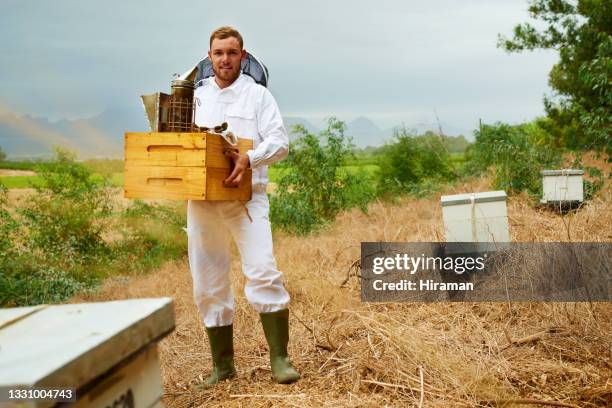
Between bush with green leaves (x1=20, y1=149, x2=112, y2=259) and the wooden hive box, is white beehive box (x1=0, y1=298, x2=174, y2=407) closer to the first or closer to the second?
the wooden hive box

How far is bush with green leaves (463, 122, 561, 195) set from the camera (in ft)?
31.8

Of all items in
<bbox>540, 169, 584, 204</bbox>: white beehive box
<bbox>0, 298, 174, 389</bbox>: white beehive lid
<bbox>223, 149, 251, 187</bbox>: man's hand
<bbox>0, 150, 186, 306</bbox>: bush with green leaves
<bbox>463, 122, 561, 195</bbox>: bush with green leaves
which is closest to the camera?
<bbox>0, 298, 174, 389</bbox>: white beehive lid

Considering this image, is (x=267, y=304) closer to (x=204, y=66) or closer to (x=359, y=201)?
(x=204, y=66)

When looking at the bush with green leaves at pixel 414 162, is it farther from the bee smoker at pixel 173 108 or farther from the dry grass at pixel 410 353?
the bee smoker at pixel 173 108

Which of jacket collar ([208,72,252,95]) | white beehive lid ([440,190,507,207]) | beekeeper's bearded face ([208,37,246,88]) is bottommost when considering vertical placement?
white beehive lid ([440,190,507,207])

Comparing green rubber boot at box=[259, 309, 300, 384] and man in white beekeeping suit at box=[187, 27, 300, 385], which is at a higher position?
man in white beekeeping suit at box=[187, 27, 300, 385]

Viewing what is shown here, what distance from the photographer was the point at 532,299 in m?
4.73

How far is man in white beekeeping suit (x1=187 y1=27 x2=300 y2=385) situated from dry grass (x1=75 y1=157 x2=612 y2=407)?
0.90 feet

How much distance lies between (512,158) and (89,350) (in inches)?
367

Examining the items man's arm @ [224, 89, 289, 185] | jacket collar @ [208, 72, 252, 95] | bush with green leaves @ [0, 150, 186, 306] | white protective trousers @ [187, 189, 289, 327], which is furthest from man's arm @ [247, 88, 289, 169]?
bush with green leaves @ [0, 150, 186, 306]

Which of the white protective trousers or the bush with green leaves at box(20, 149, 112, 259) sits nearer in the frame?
the white protective trousers

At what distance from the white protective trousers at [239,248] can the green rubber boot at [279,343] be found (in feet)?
0.15

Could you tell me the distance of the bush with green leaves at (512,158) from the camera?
31.8 ft

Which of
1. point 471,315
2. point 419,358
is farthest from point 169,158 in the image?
point 471,315
